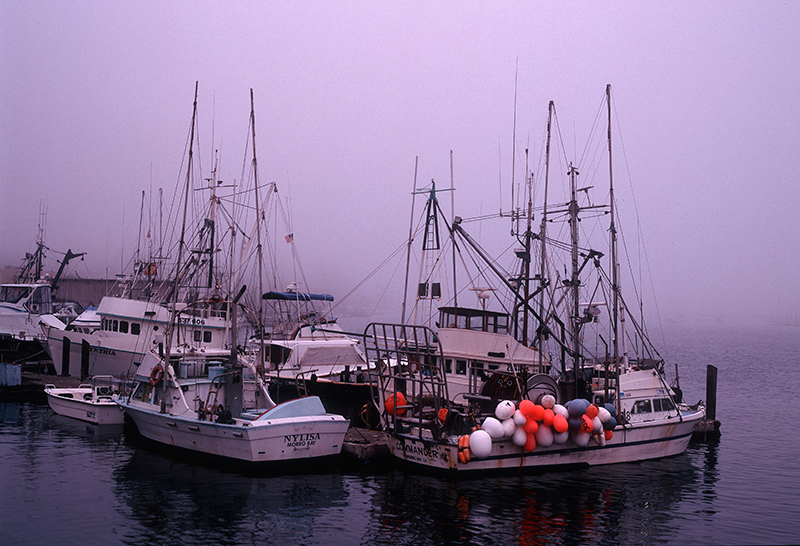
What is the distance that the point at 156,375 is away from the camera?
25766 mm

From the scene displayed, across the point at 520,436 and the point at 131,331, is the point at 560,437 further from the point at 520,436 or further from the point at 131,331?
the point at 131,331

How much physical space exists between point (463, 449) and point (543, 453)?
12.2 ft

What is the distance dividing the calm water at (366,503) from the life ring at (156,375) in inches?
117

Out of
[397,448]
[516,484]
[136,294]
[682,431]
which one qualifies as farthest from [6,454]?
[682,431]

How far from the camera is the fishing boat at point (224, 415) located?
22.2m

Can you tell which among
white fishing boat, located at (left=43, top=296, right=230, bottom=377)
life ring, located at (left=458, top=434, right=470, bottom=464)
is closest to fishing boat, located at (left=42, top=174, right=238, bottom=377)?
white fishing boat, located at (left=43, top=296, right=230, bottom=377)

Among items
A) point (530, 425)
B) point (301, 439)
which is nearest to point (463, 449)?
point (530, 425)

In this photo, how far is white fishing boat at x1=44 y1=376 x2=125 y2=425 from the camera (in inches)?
1243

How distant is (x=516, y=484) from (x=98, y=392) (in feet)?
75.4

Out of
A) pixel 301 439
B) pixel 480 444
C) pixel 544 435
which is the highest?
pixel 544 435

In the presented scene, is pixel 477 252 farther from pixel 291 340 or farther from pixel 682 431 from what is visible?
pixel 291 340

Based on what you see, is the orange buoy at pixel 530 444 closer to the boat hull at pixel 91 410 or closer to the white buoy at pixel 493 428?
the white buoy at pixel 493 428

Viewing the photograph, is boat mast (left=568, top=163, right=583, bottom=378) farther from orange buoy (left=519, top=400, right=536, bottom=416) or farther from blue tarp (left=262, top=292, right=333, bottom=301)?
blue tarp (left=262, top=292, right=333, bottom=301)

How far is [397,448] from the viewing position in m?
24.1
